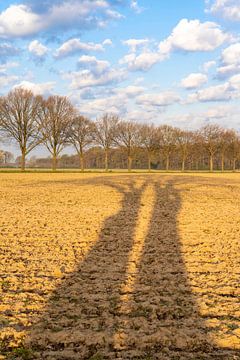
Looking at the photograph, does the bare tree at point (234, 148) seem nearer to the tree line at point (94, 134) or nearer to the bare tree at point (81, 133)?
the tree line at point (94, 134)

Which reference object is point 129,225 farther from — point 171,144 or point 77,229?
point 171,144

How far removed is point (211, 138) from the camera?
263 feet

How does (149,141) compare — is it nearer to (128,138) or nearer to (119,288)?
(128,138)

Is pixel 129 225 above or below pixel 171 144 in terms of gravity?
below

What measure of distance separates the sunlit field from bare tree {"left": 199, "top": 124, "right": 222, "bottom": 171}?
67.2 m

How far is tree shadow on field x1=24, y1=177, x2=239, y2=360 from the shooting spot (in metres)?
4.29

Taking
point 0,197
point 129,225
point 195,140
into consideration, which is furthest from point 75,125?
point 129,225

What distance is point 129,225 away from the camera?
12875 mm

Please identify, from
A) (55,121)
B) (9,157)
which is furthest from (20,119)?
(9,157)

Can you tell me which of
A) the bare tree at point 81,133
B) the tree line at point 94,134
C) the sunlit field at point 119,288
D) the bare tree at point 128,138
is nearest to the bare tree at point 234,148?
the tree line at point 94,134

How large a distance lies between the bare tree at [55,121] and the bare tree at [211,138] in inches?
1256

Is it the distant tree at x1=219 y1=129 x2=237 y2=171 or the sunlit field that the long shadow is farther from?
the distant tree at x1=219 y1=129 x2=237 y2=171

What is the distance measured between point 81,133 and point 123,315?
62.9 m

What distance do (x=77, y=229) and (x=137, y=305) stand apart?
662cm
